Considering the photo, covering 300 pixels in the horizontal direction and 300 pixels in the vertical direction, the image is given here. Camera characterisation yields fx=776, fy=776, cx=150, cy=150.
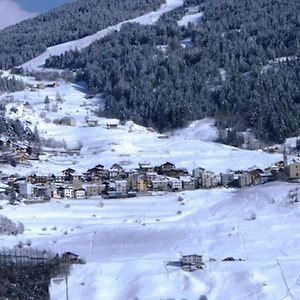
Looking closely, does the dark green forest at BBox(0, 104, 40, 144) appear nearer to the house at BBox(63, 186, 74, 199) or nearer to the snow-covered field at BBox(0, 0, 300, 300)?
the snow-covered field at BBox(0, 0, 300, 300)

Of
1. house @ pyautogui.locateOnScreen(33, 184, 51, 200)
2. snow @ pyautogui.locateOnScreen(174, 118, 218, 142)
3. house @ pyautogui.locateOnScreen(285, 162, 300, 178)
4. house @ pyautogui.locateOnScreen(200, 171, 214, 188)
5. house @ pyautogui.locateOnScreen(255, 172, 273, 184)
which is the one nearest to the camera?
A: house @ pyautogui.locateOnScreen(33, 184, 51, 200)

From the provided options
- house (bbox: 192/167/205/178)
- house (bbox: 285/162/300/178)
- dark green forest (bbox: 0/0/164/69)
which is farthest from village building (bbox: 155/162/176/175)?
dark green forest (bbox: 0/0/164/69)

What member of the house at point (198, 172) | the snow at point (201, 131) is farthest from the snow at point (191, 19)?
the house at point (198, 172)

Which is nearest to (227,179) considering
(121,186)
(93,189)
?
(121,186)

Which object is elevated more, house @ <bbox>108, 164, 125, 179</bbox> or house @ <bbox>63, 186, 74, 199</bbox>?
house @ <bbox>108, 164, 125, 179</bbox>

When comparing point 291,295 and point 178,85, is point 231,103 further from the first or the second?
point 291,295

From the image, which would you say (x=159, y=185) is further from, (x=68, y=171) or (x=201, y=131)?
(x=201, y=131)
